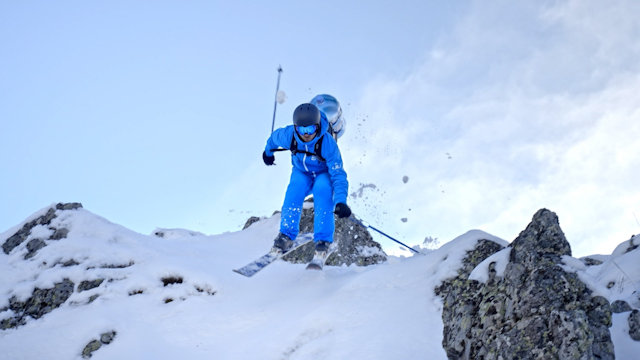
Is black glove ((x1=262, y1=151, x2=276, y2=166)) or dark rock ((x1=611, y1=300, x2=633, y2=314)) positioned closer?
dark rock ((x1=611, y1=300, x2=633, y2=314))

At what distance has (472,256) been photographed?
6527mm

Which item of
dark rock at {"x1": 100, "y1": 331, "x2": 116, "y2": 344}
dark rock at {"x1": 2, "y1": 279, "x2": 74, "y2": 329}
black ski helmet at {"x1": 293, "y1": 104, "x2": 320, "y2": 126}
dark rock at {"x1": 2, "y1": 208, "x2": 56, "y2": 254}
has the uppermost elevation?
black ski helmet at {"x1": 293, "y1": 104, "x2": 320, "y2": 126}

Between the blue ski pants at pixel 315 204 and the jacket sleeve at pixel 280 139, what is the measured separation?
0.59 m

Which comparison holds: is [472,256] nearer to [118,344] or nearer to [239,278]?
[239,278]

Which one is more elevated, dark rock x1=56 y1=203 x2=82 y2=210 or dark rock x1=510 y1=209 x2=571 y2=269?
dark rock x1=56 y1=203 x2=82 y2=210

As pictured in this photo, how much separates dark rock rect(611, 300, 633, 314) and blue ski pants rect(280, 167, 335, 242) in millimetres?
4615

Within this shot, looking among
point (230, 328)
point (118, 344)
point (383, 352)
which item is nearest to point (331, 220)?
point (230, 328)

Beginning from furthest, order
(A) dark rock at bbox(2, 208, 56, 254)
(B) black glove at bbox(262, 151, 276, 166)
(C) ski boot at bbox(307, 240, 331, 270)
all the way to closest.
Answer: (A) dark rock at bbox(2, 208, 56, 254) < (B) black glove at bbox(262, 151, 276, 166) < (C) ski boot at bbox(307, 240, 331, 270)

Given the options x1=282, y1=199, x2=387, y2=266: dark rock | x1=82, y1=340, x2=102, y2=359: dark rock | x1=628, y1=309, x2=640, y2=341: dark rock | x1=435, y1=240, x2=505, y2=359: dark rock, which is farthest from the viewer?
x1=282, y1=199, x2=387, y2=266: dark rock

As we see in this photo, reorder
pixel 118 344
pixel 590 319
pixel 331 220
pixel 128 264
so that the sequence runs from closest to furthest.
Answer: pixel 590 319 < pixel 118 344 < pixel 331 220 < pixel 128 264

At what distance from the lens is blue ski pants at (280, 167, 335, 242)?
8172mm

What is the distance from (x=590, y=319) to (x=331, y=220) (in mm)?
5204

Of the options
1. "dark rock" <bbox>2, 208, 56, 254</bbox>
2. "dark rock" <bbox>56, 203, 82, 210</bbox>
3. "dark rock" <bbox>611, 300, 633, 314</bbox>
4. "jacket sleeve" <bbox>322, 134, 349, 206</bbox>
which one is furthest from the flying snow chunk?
"dark rock" <bbox>611, 300, 633, 314</bbox>

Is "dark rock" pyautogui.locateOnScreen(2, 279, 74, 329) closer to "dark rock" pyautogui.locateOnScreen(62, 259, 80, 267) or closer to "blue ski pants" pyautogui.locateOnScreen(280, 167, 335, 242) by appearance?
"dark rock" pyautogui.locateOnScreen(62, 259, 80, 267)
